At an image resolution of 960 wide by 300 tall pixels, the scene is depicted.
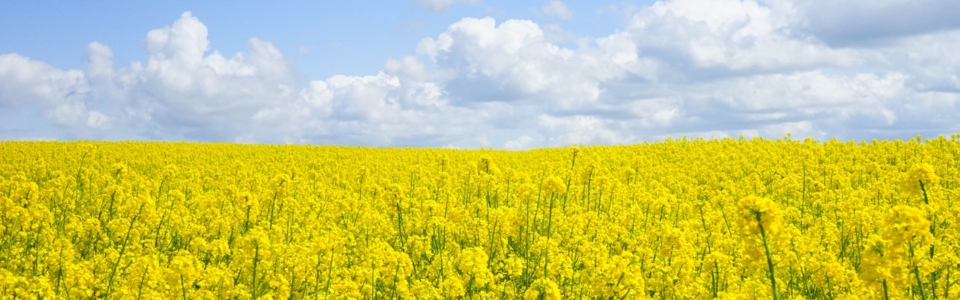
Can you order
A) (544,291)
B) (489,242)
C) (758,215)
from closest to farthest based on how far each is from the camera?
(758,215), (544,291), (489,242)

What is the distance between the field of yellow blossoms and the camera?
5.44m

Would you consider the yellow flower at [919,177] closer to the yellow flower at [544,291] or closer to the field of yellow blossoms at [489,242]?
the field of yellow blossoms at [489,242]

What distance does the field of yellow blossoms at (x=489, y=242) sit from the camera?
5441mm

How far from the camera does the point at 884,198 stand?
12.4 m

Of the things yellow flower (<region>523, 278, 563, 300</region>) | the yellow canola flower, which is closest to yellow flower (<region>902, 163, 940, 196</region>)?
the yellow canola flower

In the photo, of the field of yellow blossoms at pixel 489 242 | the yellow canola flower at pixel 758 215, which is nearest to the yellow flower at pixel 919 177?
the field of yellow blossoms at pixel 489 242

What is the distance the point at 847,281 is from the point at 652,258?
2.21 meters

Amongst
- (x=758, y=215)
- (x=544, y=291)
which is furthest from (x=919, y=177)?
(x=544, y=291)

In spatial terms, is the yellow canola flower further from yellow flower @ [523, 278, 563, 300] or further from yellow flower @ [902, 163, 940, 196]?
yellow flower @ [902, 163, 940, 196]

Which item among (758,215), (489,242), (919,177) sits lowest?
(489,242)

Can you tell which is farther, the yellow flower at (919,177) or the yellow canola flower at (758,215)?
the yellow flower at (919,177)

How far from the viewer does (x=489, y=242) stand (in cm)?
882

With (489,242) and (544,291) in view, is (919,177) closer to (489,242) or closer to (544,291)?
(544,291)

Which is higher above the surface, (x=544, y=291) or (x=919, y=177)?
(x=919, y=177)
